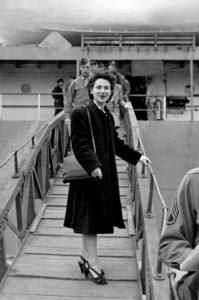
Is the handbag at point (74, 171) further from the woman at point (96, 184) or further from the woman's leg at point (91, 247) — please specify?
the woman's leg at point (91, 247)

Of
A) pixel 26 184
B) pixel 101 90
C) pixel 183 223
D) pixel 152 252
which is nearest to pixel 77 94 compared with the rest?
pixel 26 184

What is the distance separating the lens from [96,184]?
358 cm

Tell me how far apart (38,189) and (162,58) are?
33.3ft

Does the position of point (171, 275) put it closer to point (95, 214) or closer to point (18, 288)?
point (95, 214)

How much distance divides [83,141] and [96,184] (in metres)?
0.38

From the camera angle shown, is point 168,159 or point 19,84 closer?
point 168,159

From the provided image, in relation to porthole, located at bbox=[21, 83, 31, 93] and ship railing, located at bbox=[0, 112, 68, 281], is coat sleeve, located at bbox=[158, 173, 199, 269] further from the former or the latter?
porthole, located at bbox=[21, 83, 31, 93]

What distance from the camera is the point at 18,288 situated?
3.68 m

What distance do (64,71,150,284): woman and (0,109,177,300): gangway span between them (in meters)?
0.23

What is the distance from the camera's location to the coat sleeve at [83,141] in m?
3.41

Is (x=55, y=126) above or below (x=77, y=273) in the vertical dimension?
above

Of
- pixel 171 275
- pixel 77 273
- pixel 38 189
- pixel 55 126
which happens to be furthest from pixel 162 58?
pixel 171 275

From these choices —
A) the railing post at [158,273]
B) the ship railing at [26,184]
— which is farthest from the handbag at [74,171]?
the railing post at [158,273]

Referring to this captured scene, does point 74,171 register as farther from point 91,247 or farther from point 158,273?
point 158,273
